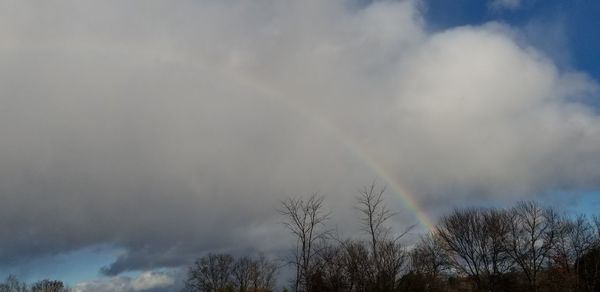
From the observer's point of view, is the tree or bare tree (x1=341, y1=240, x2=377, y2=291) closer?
bare tree (x1=341, y1=240, x2=377, y2=291)

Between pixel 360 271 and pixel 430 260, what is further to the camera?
pixel 430 260

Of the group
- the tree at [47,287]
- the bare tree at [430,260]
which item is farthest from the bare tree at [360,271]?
the tree at [47,287]

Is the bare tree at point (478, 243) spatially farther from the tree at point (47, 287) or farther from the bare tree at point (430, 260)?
the tree at point (47, 287)

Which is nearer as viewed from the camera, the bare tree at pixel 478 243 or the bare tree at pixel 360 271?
the bare tree at pixel 360 271

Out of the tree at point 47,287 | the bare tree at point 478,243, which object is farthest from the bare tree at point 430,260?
the tree at point 47,287

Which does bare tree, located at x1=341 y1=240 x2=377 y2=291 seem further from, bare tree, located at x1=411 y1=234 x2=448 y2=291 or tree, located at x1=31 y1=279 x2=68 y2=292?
tree, located at x1=31 y1=279 x2=68 y2=292

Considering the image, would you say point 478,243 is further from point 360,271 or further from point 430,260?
point 360,271

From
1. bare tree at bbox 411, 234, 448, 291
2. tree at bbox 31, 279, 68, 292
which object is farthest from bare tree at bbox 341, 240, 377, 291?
tree at bbox 31, 279, 68, 292

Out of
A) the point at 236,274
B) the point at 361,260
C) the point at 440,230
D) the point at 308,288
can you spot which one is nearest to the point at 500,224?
the point at 440,230

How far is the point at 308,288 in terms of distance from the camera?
42781mm

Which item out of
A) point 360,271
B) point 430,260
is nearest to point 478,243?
point 430,260

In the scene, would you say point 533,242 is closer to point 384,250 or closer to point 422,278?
point 422,278

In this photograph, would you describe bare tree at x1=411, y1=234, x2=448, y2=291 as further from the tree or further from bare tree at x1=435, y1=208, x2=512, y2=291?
the tree

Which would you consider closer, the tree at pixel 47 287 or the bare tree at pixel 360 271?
the bare tree at pixel 360 271
